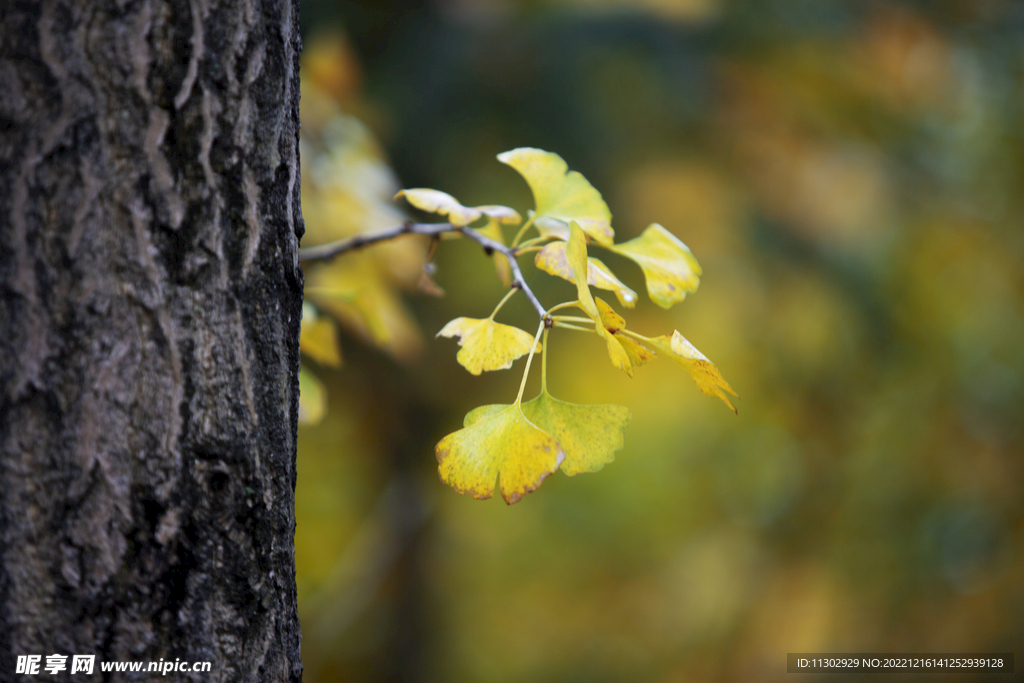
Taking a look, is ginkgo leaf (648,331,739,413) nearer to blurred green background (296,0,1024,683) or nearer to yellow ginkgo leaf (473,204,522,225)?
→ yellow ginkgo leaf (473,204,522,225)

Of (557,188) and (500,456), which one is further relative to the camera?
(557,188)

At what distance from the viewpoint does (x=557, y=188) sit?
48 centimetres

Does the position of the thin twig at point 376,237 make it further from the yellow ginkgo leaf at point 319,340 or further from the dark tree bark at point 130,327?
the dark tree bark at point 130,327

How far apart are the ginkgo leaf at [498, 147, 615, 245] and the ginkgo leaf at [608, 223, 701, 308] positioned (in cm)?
4

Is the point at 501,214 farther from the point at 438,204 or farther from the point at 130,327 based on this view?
the point at 130,327

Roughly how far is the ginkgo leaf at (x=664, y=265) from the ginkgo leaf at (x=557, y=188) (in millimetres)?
35

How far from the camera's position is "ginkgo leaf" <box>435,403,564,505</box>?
35cm

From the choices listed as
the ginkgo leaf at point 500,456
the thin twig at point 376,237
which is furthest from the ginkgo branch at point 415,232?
the ginkgo leaf at point 500,456

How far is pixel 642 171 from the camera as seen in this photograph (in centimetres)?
176

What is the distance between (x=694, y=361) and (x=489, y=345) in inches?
5.1

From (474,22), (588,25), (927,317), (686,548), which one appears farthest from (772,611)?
(474,22)

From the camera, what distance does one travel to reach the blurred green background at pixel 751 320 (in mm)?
1611

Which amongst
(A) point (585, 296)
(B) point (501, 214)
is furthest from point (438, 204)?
(A) point (585, 296)

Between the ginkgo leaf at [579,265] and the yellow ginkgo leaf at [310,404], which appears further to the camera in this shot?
the yellow ginkgo leaf at [310,404]
